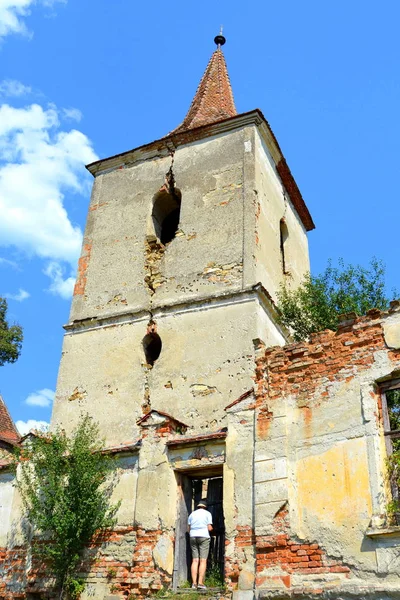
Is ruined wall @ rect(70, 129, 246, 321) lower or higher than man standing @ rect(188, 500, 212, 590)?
higher

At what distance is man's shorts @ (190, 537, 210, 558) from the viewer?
8.18 metres

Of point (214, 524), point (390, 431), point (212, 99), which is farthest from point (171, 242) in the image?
point (390, 431)

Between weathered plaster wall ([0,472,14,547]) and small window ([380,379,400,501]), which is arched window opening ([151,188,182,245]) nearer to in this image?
weathered plaster wall ([0,472,14,547])

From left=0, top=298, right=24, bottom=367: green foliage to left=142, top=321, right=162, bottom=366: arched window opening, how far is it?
996 cm

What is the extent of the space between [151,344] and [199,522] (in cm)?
526

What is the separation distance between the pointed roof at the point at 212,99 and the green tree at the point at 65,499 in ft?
→ 28.6

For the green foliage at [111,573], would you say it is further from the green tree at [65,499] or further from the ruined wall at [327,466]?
the ruined wall at [327,466]

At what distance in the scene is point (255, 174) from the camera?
13.8 meters

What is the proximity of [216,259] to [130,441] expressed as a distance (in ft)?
13.1

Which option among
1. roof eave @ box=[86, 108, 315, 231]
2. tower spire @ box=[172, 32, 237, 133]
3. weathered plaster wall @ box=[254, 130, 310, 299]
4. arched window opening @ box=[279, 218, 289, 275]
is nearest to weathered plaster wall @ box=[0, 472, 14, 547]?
weathered plaster wall @ box=[254, 130, 310, 299]

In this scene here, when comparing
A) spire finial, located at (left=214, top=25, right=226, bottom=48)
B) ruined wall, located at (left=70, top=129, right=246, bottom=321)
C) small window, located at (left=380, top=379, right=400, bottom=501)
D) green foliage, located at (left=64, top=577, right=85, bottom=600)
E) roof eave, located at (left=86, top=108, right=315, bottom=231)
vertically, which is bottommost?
green foliage, located at (left=64, top=577, right=85, bottom=600)

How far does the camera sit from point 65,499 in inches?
361

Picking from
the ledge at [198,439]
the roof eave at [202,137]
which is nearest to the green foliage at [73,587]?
the ledge at [198,439]

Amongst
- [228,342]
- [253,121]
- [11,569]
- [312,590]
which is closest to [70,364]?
[228,342]
